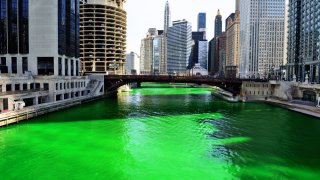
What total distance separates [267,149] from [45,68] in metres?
79.0

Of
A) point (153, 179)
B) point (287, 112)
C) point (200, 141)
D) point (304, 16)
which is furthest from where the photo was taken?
point (304, 16)

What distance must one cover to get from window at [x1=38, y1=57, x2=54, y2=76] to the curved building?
82123 mm

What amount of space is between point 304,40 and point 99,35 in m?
110

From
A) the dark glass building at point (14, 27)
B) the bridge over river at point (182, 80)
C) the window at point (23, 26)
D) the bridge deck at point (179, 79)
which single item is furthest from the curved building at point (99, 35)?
the window at point (23, 26)

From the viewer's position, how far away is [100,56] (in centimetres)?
18962

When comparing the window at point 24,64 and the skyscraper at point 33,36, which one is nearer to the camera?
the skyscraper at point 33,36

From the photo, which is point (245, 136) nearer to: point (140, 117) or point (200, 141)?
point (200, 141)

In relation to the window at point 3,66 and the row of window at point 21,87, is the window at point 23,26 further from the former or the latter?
the row of window at point 21,87

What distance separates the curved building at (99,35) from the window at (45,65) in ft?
269

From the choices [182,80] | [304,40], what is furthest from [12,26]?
[304,40]

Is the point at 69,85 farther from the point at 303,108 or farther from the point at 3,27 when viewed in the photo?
the point at 303,108

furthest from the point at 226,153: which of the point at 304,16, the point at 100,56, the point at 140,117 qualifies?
the point at 100,56

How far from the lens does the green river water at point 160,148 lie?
3503cm

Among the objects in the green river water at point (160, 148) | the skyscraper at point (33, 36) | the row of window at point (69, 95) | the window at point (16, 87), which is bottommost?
the green river water at point (160, 148)
